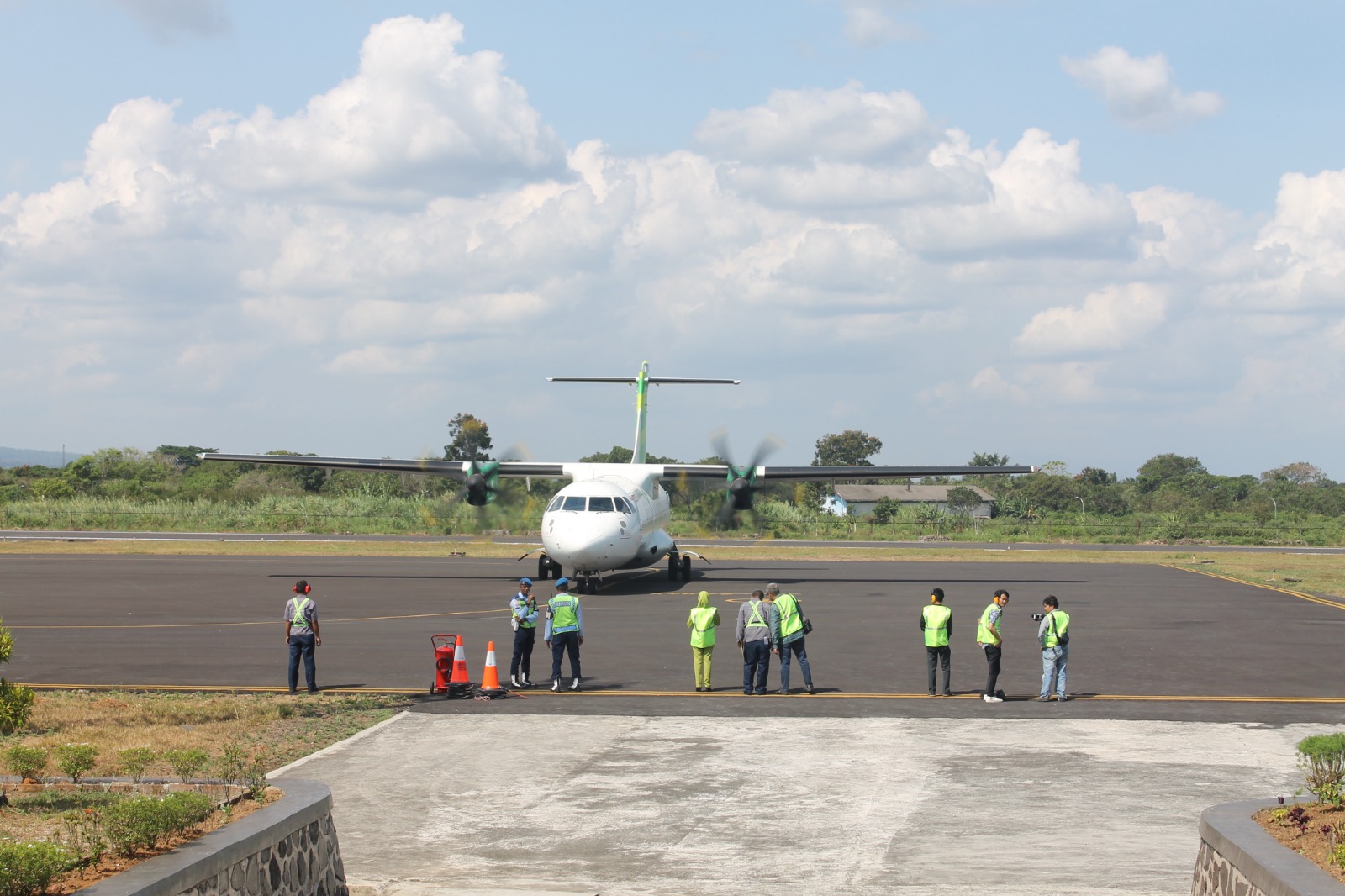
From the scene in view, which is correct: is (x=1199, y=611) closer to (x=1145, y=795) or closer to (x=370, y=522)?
(x=1145, y=795)

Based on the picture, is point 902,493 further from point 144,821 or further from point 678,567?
point 144,821

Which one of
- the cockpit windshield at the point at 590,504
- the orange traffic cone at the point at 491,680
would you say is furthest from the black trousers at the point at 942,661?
the cockpit windshield at the point at 590,504

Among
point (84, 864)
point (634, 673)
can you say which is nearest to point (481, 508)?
point (634, 673)

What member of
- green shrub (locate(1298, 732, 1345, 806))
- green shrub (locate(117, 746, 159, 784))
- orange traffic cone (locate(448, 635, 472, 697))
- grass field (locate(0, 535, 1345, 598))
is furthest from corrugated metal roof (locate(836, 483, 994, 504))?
green shrub (locate(117, 746, 159, 784))

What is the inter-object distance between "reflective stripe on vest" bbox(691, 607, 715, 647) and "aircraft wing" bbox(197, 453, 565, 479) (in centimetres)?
2052

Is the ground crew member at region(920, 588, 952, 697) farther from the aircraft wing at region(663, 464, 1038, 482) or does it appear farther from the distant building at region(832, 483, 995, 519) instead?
the distant building at region(832, 483, 995, 519)

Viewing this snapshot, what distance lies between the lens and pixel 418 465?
3731 cm

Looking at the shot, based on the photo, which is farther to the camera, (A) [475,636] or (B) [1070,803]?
(A) [475,636]

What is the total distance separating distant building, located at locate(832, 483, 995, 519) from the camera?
4272 inches

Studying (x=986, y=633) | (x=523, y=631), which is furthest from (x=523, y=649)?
(x=986, y=633)

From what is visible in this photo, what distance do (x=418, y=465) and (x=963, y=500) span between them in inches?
2884

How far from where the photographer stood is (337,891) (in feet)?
26.5

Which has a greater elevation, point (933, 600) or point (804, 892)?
point (933, 600)

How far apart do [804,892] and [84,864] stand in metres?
4.46
